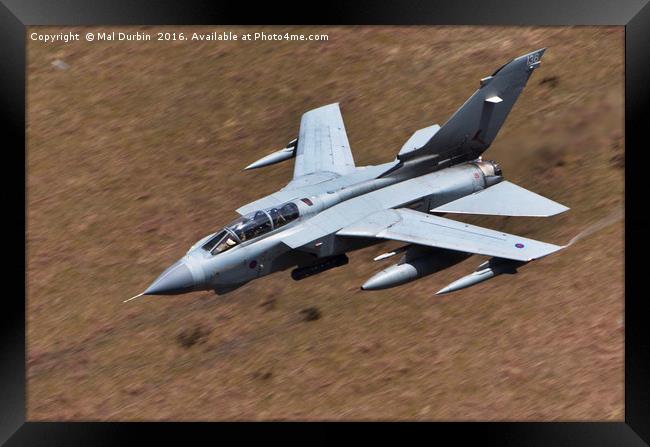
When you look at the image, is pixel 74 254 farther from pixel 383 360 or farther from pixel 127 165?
pixel 383 360

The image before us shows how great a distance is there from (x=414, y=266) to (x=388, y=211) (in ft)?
5.70

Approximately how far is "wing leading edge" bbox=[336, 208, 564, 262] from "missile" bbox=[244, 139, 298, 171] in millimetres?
4886

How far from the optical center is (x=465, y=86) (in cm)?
3281

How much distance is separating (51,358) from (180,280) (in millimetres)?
6584

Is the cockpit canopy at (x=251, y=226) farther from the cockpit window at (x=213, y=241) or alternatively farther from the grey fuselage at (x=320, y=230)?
the grey fuselage at (x=320, y=230)

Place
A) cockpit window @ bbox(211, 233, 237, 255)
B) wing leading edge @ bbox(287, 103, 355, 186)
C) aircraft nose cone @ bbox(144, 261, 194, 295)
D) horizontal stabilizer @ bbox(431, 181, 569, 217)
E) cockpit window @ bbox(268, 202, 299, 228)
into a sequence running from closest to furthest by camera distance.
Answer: aircraft nose cone @ bbox(144, 261, 194, 295) → cockpit window @ bbox(211, 233, 237, 255) → cockpit window @ bbox(268, 202, 299, 228) → horizontal stabilizer @ bbox(431, 181, 569, 217) → wing leading edge @ bbox(287, 103, 355, 186)

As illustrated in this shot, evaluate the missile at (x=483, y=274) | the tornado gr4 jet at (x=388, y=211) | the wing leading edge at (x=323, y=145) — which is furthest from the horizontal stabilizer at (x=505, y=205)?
the wing leading edge at (x=323, y=145)

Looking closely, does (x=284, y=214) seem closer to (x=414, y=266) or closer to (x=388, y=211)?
(x=388, y=211)

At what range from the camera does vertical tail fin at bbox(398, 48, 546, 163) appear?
1059 inches

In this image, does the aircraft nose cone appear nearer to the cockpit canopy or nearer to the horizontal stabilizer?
the cockpit canopy

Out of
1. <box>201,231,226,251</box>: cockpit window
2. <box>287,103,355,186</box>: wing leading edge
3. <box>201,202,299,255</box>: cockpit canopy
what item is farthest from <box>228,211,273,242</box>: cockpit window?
<box>287,103,355,186</box>: wing leading edge

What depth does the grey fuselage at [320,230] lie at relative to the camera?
23703 mm

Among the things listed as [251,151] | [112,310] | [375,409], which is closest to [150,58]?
[251,151]

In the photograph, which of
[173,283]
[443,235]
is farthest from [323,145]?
[173,283]
